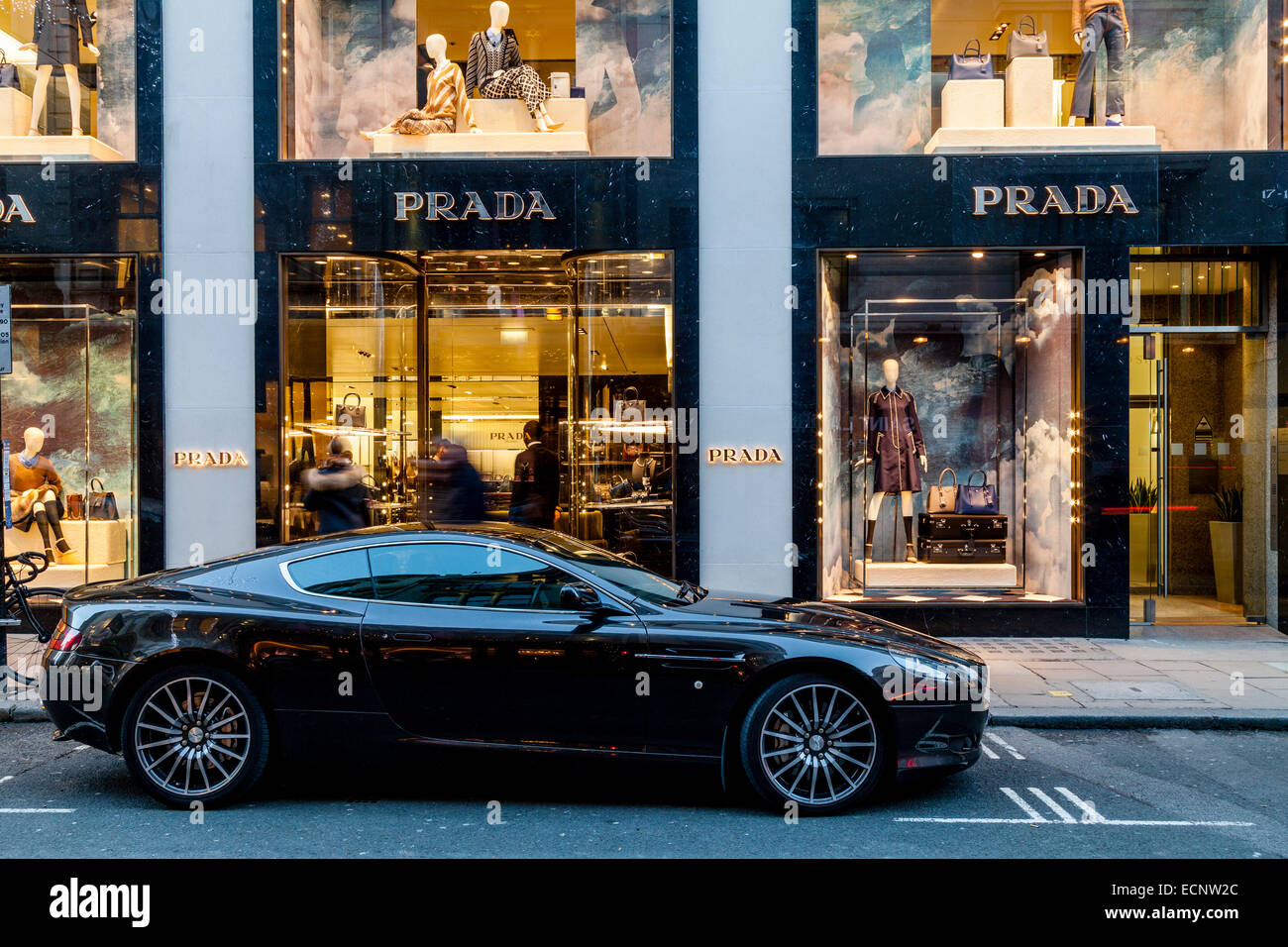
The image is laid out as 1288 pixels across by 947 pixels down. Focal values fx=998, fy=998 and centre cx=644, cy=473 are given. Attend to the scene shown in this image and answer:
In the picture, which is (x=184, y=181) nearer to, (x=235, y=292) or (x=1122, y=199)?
(x=235, y=292)

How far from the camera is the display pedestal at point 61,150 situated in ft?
A: 33.2

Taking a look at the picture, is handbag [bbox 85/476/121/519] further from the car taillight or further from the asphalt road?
the car taillight

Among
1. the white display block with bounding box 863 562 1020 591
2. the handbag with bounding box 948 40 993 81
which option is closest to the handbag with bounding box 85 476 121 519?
the white display block with bounding box 863 562 1020 591

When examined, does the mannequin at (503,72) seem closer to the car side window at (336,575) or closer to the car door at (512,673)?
the car side window at (336,575)

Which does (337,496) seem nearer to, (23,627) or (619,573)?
(619,573)

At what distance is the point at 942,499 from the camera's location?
1102 cm

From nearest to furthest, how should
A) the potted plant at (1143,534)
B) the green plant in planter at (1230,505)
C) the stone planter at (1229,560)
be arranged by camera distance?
the green plant in planter at (1230,505) → the stone planter at (1229,560) → the potted plant at (1143,534)

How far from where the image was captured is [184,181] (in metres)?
10.1

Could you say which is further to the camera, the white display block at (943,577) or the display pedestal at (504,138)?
the white display block at (943,577)

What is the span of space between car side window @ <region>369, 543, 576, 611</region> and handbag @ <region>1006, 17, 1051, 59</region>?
8534 millimetres

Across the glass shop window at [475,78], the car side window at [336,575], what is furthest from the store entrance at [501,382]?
the car side window at [336,575]

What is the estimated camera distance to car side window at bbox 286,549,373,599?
524cm

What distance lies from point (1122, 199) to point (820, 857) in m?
8.17

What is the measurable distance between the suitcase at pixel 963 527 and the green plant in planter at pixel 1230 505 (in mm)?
2631
